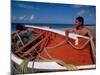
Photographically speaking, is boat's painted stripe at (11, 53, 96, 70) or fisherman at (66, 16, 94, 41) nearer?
boat's painted stripe at (11, 53, 96, 70)

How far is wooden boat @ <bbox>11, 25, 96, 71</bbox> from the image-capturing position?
1.84m

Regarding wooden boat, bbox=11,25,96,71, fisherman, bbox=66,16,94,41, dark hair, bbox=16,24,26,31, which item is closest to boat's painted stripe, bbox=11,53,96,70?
wooden boat, bbox=11,25,96,71

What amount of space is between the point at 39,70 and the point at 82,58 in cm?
48

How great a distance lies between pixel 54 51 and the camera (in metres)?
1.91

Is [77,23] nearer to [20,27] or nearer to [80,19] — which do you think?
[80,19]

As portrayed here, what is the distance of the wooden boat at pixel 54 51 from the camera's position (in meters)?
1.84

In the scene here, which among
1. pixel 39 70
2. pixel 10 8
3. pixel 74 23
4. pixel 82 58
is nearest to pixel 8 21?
pixel 10 8

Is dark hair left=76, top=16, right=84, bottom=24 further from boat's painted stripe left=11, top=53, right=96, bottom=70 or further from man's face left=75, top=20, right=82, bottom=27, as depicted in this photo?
boat's painted stripe left=11, top=53, right=96, bottom=70

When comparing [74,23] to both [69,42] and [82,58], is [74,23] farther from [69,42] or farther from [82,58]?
[82,58]

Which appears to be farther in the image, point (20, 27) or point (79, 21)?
point (79, 21)

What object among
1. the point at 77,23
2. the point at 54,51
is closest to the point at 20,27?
the point at 54,51

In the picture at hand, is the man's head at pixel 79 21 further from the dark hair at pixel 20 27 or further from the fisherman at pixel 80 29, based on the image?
the dark hair at pixel 20 27

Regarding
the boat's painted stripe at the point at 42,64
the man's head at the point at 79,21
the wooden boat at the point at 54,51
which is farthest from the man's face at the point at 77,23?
the boat's painted stripe at the point at 42,64

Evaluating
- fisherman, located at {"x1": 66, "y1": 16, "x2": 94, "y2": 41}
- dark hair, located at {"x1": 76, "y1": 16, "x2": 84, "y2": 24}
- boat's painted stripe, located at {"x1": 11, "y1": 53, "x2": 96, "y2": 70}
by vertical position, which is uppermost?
dark hair, located at {"x1": 76, "y1": 16, "x2": 84, "y2": 24}
